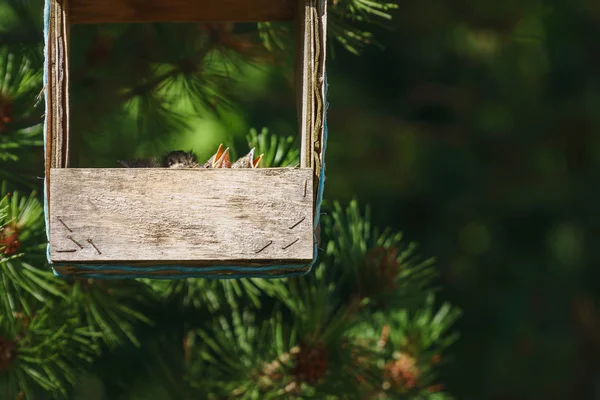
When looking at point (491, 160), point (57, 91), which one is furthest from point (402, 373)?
point (491, 160)

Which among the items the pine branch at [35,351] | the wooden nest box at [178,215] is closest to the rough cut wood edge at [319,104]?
the wooden nest box at [178,215]

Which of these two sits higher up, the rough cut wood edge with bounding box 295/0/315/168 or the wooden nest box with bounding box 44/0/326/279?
the rough cut wood edge with bounding box 295/0/315/168

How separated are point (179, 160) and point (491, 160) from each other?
191 centimetres

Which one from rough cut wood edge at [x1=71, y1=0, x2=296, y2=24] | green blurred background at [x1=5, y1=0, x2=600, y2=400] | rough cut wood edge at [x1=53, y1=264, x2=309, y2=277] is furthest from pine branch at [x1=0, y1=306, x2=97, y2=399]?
green blurred background at [x1=5, y1=0, x2=600, y2=400]

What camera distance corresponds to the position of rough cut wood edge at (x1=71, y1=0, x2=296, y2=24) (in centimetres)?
125

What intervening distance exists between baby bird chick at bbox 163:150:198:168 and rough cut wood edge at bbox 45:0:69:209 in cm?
14

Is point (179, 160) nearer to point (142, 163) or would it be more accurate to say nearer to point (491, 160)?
point (142, 163)

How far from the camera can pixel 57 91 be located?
3.42 feet

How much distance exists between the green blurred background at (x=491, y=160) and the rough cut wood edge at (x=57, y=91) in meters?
1.57

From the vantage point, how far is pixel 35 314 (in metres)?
1.26

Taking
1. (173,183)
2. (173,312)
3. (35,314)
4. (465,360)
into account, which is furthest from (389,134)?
(173,183)

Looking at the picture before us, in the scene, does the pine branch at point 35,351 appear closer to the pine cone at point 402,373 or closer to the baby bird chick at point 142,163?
the baby bird chick at point 142,163

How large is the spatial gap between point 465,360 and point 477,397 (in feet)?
0.38

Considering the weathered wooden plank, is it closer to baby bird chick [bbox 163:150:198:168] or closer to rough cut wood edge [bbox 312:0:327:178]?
rough cut wood edge [bbox 312:0:327:178]
